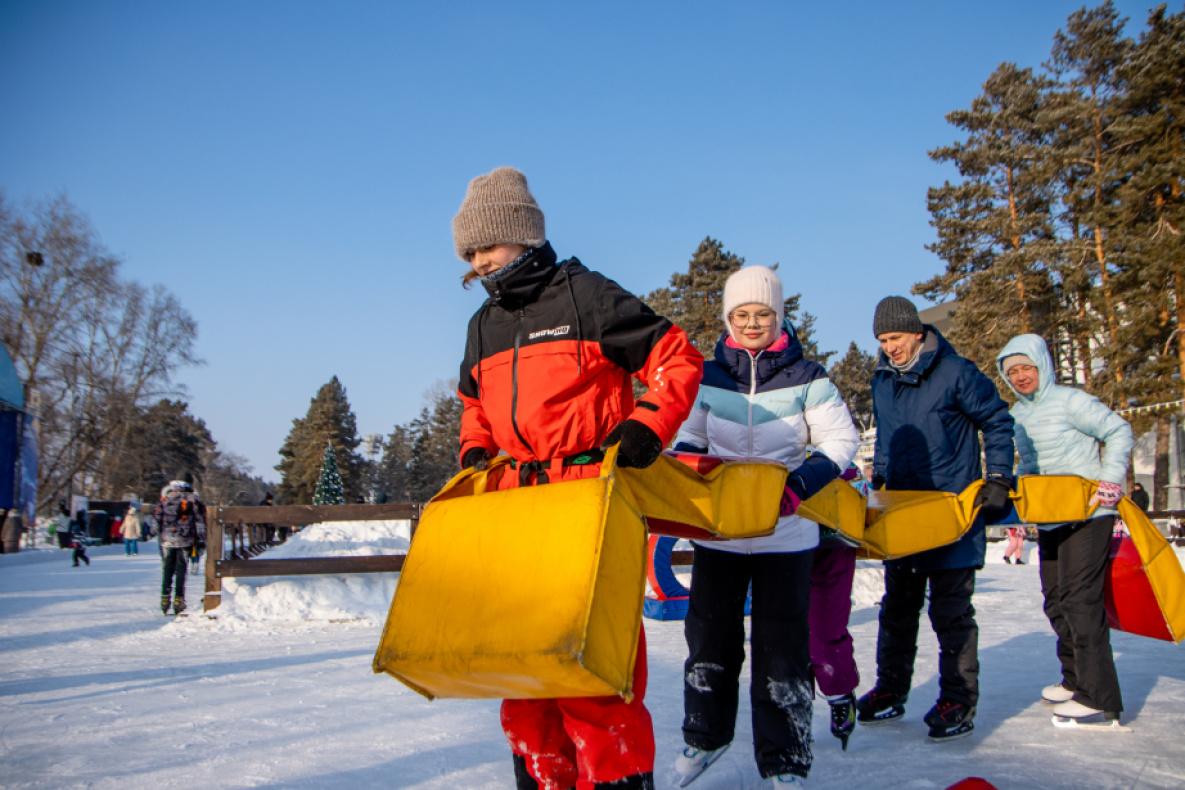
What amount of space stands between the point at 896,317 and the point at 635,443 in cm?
221

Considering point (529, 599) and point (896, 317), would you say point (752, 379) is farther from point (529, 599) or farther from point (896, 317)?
point (529, 599)

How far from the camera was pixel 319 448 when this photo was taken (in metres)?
60.4

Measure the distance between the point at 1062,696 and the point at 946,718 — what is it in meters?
0.82

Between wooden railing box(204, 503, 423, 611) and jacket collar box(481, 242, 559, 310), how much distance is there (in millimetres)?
5975

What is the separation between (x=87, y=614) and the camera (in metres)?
8.41

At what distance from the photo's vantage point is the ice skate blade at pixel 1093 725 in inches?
127

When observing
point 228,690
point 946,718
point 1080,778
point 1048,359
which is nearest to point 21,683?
point 228,690

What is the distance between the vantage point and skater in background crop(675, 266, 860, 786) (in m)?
2.53

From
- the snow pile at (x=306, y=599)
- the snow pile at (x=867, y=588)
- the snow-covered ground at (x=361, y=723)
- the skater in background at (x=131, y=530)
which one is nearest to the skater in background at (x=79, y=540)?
the skater in background at (x=131, y=530)

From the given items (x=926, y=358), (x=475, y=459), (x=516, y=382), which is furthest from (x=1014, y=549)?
(x=516, y=382)

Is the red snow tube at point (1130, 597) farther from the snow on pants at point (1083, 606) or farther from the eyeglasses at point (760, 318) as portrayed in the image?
the eyeglasses at point (760, 318)

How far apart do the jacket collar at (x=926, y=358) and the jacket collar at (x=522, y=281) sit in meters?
2.13

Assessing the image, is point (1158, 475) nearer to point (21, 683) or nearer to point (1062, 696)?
point (1062, 696)

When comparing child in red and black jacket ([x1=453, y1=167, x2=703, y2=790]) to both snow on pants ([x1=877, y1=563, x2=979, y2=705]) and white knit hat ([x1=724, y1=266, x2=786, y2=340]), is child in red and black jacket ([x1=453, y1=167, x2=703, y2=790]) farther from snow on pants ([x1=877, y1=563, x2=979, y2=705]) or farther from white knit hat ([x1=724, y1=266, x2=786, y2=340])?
snow on pants ([x1=877, y1=563, x2=979, y2=705])
